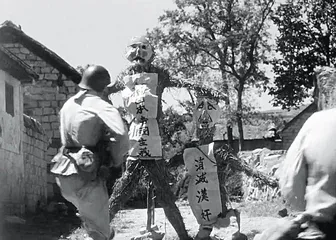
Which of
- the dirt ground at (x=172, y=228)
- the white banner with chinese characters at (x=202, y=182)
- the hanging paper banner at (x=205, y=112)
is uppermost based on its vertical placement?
the hanging paper banner at (x=205, y=112)

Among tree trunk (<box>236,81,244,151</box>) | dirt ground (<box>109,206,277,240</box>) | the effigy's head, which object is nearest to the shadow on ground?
dirt ground (<box>109,206,277,240</box>)

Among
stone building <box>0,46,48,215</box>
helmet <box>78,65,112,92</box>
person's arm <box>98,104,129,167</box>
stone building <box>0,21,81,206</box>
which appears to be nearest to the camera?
person's arm <box>98,104,129,167</box>

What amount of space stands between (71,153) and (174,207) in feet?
13.3

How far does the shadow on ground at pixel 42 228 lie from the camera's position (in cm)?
1259

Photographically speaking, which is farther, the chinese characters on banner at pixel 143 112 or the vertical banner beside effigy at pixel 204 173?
the vertical banner beside effigy at pixel 204 173

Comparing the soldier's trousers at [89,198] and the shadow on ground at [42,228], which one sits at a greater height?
Answer: the soldier's trousers at [89,198]

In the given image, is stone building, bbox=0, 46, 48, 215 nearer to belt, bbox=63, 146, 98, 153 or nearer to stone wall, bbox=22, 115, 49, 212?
stone wall, bbox=22, 115, 49, 212

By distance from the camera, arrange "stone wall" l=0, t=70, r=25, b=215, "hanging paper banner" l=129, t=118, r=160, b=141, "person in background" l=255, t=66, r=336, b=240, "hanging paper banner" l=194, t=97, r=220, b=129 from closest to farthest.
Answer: "person in background" l=255, t=66, r=336, b=240
"hanging paper banner" l=129, t=118, r=160, b=141
"hanging paper banner" l=194, t=97, r=220, b=129
"stone wall" l=0, t=70, r=25, b=215

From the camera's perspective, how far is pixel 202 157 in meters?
10.0

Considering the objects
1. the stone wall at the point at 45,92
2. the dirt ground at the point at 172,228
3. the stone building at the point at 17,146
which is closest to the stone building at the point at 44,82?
the stone wall at the point at 45,92

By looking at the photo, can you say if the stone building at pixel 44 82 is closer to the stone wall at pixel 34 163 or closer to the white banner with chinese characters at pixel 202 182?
the stone wall at pixel 34 163

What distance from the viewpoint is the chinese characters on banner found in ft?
31.3

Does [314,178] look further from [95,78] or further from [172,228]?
[172,228]

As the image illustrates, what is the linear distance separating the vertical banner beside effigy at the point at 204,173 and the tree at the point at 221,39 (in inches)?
907
